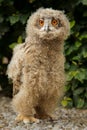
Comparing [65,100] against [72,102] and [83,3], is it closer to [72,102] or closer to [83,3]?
[72,102]

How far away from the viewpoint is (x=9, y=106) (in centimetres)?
795

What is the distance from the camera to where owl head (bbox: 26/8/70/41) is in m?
5.81

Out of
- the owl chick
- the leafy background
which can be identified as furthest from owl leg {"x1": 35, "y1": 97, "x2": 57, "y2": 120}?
the leafy background

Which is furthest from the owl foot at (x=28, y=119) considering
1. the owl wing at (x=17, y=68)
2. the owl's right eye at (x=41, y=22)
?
the owl's right eye at (x=41, y=22)

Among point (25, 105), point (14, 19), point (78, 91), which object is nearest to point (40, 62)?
point (25, 105)

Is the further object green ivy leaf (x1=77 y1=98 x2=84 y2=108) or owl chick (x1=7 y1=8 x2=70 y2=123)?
green ivy leaf (x1=77 y1=98 x2=84 y2=108)

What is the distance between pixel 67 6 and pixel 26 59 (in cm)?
225

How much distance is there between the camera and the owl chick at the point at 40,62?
231 inches

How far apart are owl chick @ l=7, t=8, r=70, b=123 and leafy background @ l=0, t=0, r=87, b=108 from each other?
4.84 feet

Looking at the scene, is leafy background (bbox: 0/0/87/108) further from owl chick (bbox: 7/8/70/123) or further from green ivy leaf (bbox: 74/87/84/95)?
owl chick (bbox: 7/8/70/123)

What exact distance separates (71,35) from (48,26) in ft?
6.73

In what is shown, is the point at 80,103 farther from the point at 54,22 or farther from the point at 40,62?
the point at 54,22

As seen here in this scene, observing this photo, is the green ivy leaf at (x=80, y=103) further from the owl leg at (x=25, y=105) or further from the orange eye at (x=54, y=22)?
the orange eye at (x=54, y=22)

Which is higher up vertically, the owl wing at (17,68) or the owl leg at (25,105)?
the owl wing at (17,68)
